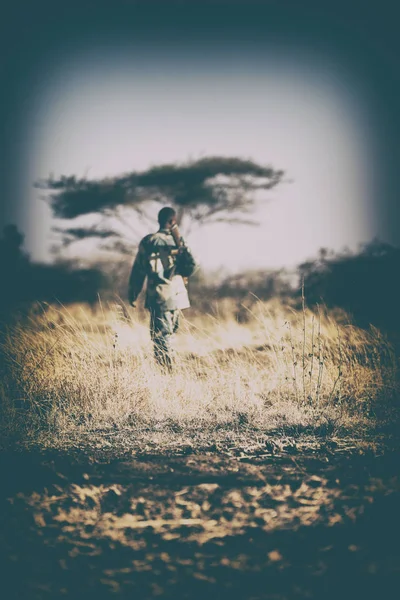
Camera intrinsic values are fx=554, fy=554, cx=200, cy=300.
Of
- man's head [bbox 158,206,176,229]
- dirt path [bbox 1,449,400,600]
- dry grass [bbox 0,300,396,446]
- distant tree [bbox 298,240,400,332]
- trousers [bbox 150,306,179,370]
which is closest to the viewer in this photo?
dirt path [bbox 1,449,400,600]

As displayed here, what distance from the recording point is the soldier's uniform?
15.5 feet

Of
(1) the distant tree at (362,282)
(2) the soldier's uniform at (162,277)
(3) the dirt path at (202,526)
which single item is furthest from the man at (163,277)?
(1) the distant tree at (362,282)

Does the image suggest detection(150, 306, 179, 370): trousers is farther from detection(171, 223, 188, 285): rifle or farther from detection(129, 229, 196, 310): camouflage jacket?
detection(171, 223, 188, 285): rifle

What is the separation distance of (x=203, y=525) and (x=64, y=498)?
679 millimetres

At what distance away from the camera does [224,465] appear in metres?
2.87

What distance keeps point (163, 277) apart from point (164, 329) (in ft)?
1.47

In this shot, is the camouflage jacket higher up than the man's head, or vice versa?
the man's head

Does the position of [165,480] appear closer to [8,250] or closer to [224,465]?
[224,465]

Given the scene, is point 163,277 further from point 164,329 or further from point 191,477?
point 191,477

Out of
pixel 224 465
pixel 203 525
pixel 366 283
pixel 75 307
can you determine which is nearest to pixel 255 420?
pixel 224 465

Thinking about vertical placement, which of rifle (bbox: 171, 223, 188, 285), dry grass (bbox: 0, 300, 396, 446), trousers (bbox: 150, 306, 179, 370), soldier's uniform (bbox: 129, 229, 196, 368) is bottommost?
dry grass (bbox: 0, 300, 396, 446)

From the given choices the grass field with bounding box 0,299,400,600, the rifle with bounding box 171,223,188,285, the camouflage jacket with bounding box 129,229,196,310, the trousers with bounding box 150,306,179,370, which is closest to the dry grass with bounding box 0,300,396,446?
the grass field with bounding box 0,299,400,600

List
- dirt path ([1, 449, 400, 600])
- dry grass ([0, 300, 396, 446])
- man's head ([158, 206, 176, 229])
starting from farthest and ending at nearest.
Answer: man's head ([158, 206, 176, 229]) → dry grass ([0, 300, 396, 446]) → dirt path ([1, 449, 400, 600])

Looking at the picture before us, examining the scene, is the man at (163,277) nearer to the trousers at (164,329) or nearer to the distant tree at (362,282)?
the trousers at (164,329)
